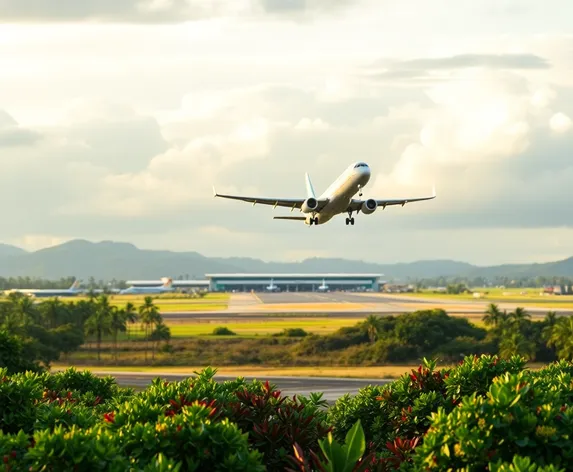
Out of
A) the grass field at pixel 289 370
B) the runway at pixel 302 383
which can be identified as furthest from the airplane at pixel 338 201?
the grass field at pixel 289 370

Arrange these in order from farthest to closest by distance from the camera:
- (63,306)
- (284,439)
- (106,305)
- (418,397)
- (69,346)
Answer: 1. (63,306)
2. (106,305)
3. (69,346)
4. (418,397)
5. (284,439)

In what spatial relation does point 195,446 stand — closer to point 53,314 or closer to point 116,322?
point 116,322

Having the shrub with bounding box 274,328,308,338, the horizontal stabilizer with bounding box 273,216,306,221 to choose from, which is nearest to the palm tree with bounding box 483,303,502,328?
the shrub with bounding box 274,328,308,338

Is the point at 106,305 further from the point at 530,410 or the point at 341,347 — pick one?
the point at 530,410

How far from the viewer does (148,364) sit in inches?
5281

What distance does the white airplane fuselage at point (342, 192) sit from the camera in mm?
68500

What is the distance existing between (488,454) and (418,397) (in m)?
7.32

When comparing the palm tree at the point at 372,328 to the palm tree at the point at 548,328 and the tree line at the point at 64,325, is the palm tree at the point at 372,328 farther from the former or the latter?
the tree line at the point at 64,325

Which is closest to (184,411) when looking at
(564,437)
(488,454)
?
(488,454)

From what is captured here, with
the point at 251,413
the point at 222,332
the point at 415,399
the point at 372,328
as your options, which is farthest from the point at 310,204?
the point at 222,332

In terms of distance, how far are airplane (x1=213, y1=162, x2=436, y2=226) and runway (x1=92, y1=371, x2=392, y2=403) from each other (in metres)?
21.4

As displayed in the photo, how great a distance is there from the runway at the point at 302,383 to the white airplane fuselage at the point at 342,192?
22.7 meters

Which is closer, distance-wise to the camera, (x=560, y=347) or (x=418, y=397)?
(x=418, y=397)

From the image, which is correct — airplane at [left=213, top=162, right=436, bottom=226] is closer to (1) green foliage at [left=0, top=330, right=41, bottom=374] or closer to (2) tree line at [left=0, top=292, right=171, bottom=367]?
(1) green foliage at [left=0, top=330, right=41, bottom=374]
